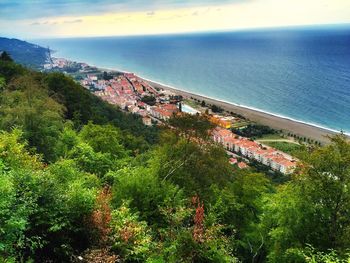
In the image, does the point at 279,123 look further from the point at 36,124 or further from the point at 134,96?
the point at 36,124

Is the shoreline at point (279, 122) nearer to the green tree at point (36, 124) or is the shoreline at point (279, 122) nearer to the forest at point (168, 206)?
the forest at point (168, 206)

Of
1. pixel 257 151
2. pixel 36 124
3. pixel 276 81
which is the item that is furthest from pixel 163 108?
pixel 36 124

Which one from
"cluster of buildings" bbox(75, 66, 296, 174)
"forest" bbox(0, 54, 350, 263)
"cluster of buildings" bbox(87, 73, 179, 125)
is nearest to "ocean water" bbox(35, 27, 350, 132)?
"cluster of buildings" bbox(87, 73, 179, 125)

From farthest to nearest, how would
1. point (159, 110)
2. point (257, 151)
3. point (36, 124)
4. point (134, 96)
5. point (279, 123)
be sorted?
point (134, 96) < point (159, 110) < point (279, 123) < point (257, 151) < point (36, 124)

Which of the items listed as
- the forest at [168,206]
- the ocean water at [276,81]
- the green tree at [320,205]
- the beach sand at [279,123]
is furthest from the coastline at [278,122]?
the green tree at [320,205]

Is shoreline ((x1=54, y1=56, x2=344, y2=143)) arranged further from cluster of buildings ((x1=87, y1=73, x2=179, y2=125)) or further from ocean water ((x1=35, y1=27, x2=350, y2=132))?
cluster of buildings ((x1=87, y1=73, x2=179, y2=125))

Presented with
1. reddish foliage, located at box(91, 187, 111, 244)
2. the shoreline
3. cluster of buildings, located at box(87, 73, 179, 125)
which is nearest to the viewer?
reddish foliage, located at box(91, 187, 111, 244)
